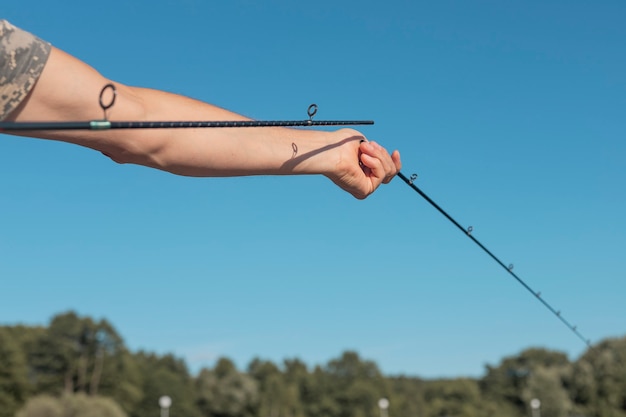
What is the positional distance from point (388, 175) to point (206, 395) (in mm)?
81736

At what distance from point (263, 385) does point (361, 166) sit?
8548cm

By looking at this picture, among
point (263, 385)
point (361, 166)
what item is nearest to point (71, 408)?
point (263, 385)

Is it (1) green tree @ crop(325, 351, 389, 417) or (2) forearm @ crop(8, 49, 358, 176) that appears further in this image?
(1) green tree @ crop(325, 351, 389, 417)

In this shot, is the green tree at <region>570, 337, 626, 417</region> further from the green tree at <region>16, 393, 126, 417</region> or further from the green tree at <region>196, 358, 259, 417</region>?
the green tree at <region>16, 393, 126, 417</region>

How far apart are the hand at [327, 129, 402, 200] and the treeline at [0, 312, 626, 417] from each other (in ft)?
194

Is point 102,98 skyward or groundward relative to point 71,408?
groundward

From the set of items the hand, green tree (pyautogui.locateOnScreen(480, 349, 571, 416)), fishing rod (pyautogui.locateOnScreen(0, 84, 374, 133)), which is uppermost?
green tree (pyautogui.locateOnScreen(480, 349, 571, 416))

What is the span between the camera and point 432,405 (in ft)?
297

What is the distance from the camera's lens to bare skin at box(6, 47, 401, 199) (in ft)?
7.87

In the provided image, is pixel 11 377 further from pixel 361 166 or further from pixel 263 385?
pixel 361 166

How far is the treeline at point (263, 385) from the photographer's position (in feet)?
225

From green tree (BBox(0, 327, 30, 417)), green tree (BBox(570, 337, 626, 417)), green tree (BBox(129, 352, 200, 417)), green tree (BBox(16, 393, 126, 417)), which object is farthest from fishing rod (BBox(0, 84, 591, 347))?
green tree (BBox(570, 337, 626, 417))

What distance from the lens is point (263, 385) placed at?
87.3 meters

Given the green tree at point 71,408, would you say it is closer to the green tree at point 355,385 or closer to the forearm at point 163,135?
the green tree at point 355,385
